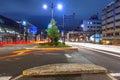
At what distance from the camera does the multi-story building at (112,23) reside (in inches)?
4058

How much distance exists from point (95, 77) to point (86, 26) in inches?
6718

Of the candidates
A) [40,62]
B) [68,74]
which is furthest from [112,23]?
[68,74]

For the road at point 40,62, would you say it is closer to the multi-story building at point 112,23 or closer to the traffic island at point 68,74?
the traffic island at point 68,74

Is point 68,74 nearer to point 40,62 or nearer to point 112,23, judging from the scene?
point 40,62

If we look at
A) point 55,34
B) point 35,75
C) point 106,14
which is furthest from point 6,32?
point 35,75

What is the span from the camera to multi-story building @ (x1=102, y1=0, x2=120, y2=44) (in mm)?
103062

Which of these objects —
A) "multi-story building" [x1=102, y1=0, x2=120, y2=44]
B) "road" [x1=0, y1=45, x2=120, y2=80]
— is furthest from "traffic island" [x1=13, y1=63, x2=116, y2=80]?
"multi-story building" [x1=102, y1=0, x2=120, y2=44]

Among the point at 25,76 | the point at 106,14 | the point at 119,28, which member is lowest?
the point at 25,76

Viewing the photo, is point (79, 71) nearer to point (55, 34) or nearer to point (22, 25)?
point (55, 34)

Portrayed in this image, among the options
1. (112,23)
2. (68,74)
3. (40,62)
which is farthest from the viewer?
(112,23)

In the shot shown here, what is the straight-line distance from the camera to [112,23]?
110875 millimetres

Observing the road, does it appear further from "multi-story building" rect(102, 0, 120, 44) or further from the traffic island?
"multi-story building" rect(102, 0, 120, 44)

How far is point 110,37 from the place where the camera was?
111 meters

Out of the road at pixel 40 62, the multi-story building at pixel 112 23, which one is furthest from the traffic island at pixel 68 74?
the multi-story building at pixel 112 23
